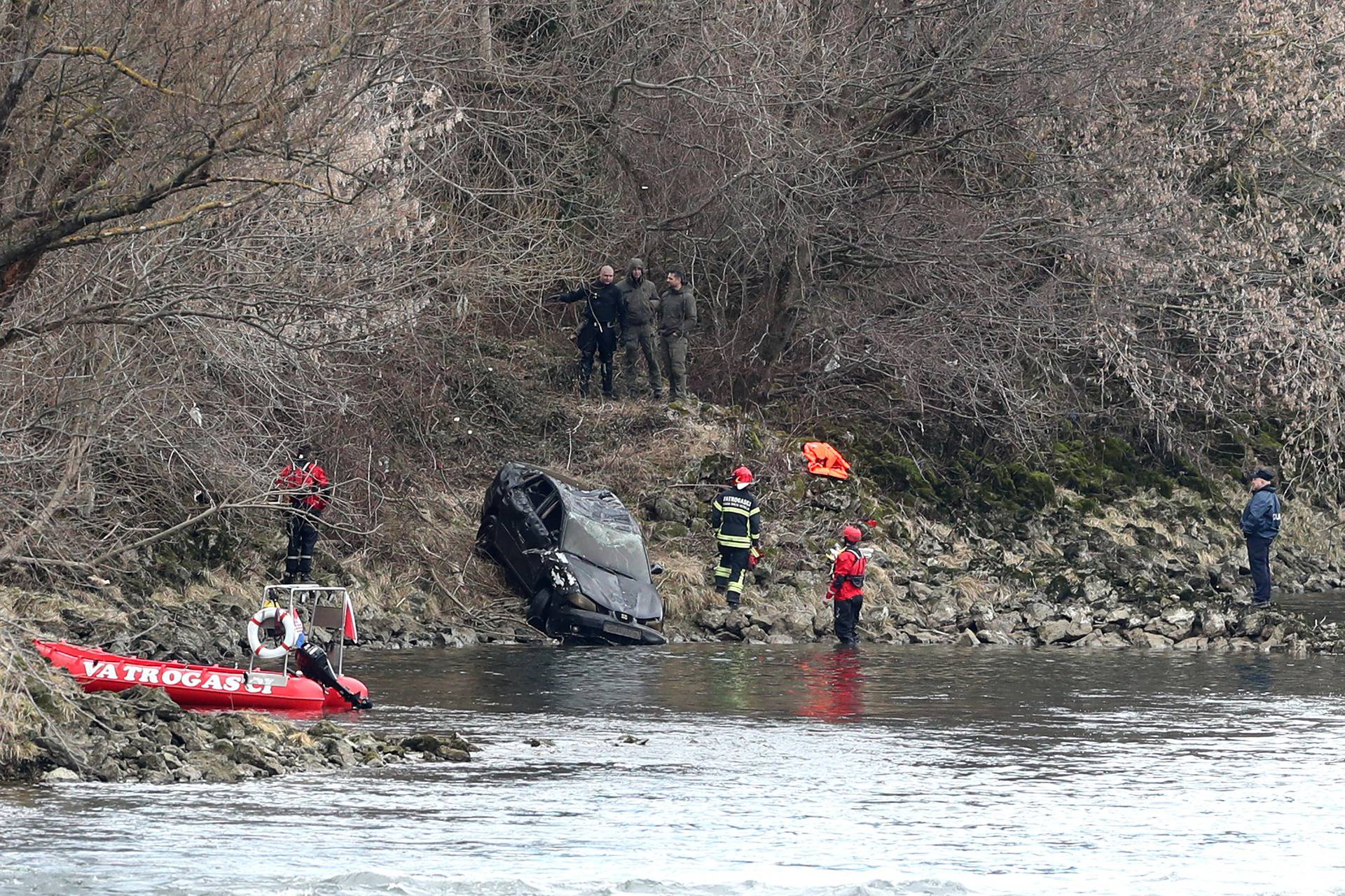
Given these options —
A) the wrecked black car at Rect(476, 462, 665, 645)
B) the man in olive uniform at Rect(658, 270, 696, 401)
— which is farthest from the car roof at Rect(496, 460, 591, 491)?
the man in olive uniform at Rect(658, 270, 696, 401)

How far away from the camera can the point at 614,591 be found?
22.8 m

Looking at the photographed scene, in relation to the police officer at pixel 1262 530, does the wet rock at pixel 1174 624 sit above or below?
below

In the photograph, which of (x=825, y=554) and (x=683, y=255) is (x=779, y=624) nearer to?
(x=825, y=554)

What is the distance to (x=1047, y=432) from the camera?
103 feet

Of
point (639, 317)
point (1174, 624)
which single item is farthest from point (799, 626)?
point (639, 317)

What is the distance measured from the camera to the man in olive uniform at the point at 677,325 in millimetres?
28281

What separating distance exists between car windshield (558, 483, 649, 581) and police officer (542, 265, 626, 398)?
5.09 meters

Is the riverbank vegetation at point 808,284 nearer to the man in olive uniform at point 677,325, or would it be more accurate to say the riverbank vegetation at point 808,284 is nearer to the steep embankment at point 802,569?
the steep embankment at point 802,569

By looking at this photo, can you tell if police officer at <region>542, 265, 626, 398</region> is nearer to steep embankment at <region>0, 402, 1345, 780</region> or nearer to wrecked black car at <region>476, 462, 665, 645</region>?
steep embankment at <region>0, 402, 1345, 780</region>

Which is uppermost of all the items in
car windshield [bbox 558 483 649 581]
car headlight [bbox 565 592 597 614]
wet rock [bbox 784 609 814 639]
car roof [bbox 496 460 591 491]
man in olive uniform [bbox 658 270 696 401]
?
man in olive uniform [bbox 658 270 696 401]

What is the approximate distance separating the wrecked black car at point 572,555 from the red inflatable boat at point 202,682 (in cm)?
550

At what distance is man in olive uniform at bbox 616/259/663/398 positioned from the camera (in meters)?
28.3

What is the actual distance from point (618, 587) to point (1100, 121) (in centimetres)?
1180

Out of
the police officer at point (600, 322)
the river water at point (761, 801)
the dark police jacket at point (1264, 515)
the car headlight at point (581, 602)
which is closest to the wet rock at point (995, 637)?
the river water at point (761, 801)
